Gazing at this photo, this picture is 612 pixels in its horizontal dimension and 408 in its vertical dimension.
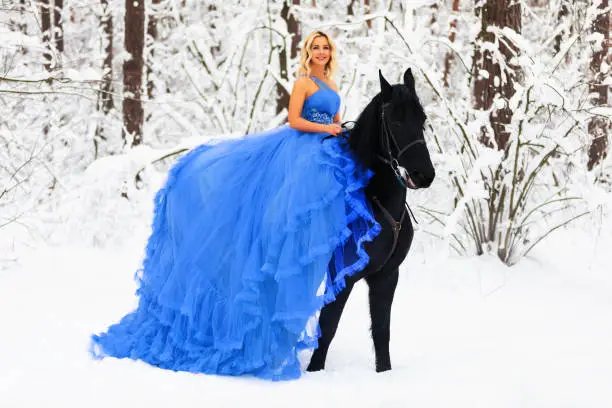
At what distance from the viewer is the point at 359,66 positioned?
6.35m

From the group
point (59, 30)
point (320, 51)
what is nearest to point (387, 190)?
point (320, 51)

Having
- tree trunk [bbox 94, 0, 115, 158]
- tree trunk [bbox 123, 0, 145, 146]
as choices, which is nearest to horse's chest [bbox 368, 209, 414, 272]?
tree trunk [bbox 123, 0, 145, 146]

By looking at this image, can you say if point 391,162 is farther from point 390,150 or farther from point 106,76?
point 106,76

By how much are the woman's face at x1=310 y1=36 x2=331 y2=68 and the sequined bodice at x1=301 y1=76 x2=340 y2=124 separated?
122 millimetres

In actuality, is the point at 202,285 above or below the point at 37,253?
above

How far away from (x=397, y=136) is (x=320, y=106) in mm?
700

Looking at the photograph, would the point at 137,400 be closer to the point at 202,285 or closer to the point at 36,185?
the point at 202,285

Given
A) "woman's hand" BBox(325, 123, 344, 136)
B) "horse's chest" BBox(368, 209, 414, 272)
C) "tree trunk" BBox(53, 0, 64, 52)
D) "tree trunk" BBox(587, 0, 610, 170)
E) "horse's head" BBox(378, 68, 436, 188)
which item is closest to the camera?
"horse's head" BBox(378, 68, 436, 188)

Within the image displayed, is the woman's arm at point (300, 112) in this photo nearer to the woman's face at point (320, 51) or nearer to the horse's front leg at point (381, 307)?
the woman's face at point (320, 51)

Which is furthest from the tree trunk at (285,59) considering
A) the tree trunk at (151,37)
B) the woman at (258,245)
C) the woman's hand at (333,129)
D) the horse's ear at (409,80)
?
the horse's ear at (409,80)

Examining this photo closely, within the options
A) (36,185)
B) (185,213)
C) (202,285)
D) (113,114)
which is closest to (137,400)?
(202,285)

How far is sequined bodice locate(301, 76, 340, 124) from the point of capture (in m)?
3.99

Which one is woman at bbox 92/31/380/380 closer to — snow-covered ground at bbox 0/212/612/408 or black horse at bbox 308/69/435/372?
black horse at bbox 308/69/435/372

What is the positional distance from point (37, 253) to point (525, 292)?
17.9 feet
